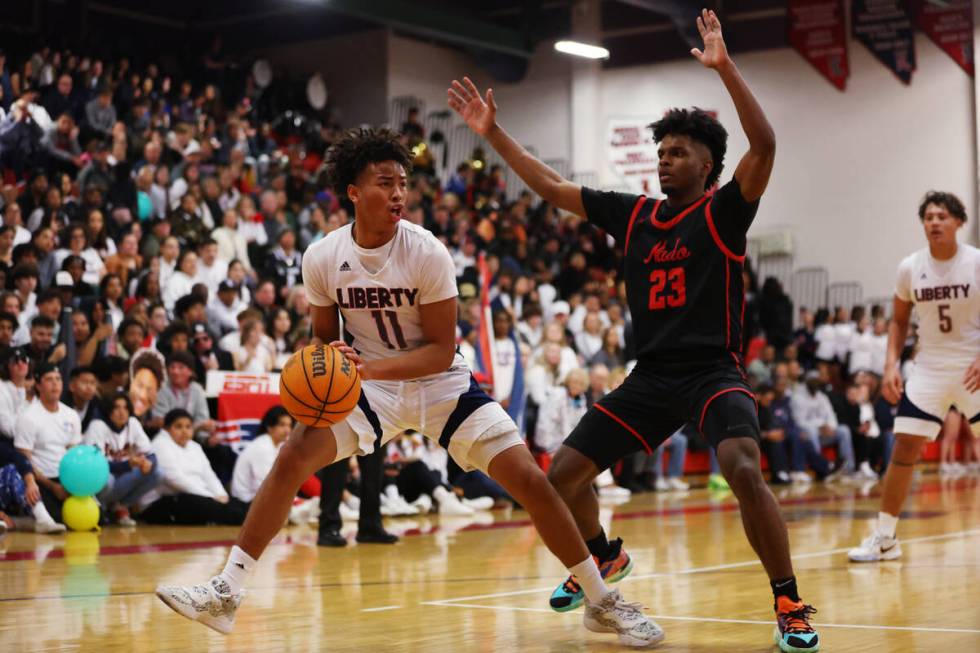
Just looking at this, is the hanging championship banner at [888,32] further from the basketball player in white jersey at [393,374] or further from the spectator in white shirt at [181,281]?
the basketball player in white jersey at [393,374]

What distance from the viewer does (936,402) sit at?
7.81 meters

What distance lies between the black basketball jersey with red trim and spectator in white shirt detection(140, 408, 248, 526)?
21.8ft

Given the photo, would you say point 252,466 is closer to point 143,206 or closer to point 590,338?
point 143,206

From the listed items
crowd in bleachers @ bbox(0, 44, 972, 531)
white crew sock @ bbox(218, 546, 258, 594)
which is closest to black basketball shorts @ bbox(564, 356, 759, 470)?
white crew sock @ bbox(218, 546, 258, 594)

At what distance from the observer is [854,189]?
78.6ft

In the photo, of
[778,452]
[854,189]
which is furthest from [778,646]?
[854,189]

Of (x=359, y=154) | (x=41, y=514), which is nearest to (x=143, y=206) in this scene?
(x=41, y=514)

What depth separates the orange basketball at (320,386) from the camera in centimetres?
492

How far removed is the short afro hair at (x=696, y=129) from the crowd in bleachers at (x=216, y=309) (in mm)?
6062

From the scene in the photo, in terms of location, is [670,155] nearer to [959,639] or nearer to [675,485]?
[959,639]

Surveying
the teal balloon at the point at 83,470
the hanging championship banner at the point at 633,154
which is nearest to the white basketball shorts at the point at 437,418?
the teal balloon at the point at 83,470

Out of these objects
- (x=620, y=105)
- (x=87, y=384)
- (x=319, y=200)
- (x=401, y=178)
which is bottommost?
(x=87, y=384)

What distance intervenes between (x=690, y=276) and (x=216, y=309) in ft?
30.7

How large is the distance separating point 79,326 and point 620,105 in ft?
52.5
